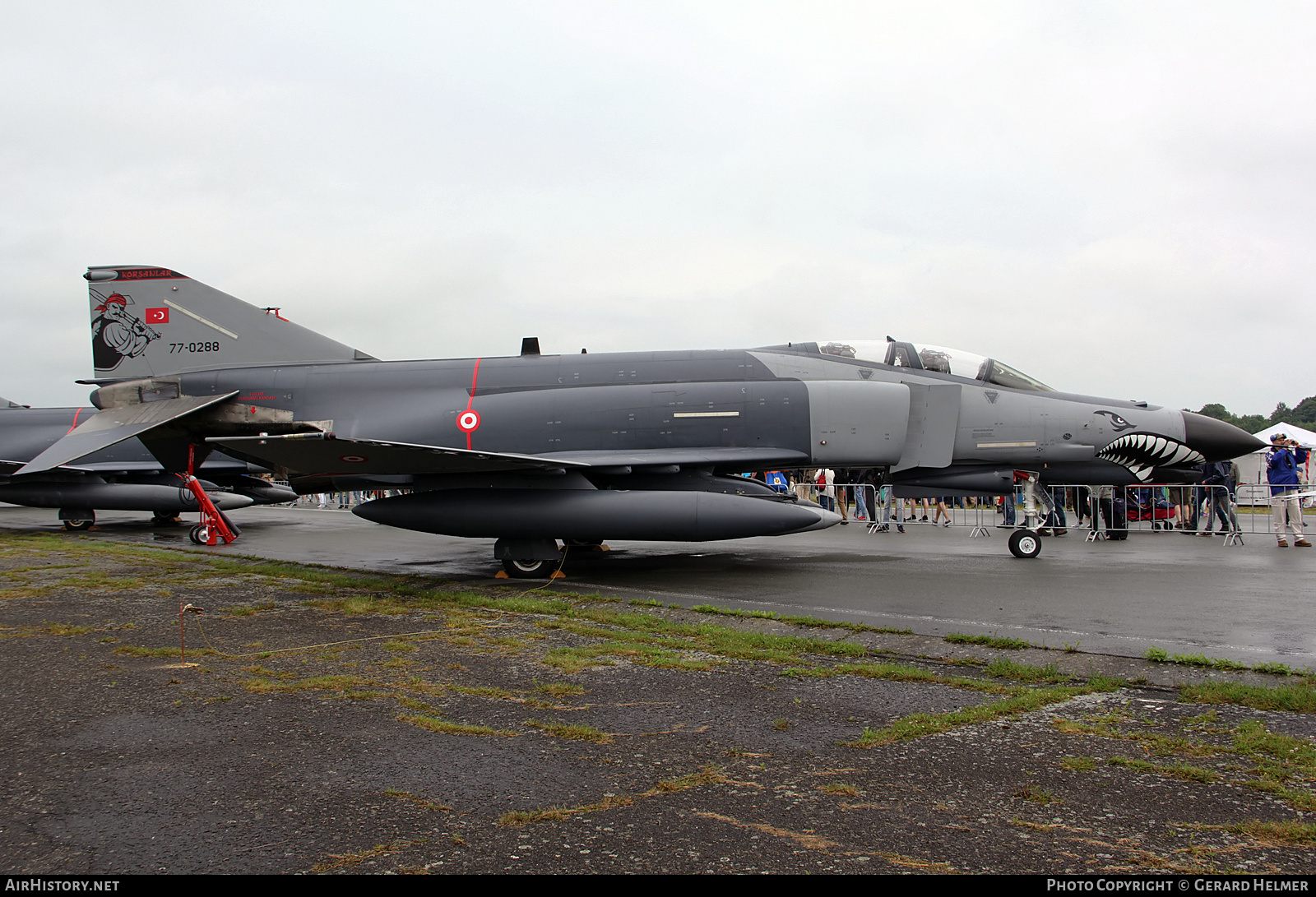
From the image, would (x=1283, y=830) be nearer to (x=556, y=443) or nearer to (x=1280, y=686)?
(x=1280, y=686)

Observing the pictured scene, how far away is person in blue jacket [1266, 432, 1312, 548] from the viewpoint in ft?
41.5

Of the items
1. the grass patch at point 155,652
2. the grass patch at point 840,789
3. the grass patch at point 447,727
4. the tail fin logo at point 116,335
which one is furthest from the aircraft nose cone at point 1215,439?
the tail fin logo at point 116,335

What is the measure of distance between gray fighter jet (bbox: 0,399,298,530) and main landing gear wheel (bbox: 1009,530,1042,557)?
14.2m

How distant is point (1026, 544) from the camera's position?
11070 millimetres

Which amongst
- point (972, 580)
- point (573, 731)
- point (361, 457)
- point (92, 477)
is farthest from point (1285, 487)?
point (92, 477)

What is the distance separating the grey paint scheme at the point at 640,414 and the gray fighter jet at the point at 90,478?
5900 mm

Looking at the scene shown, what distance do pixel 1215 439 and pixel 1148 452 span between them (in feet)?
2.88

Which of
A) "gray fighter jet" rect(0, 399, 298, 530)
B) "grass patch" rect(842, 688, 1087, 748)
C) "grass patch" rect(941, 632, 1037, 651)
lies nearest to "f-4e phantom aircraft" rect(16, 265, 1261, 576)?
"grass patch" rect(941, 632, 1037, 651)

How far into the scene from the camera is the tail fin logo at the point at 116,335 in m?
11.2

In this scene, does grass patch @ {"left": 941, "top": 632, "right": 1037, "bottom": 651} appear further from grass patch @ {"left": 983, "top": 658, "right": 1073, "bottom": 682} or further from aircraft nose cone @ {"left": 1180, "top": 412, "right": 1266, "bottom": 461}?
aircraft nose cone @ {"left": 1180, "top": 412, "right": 1266, "bottom": 461}

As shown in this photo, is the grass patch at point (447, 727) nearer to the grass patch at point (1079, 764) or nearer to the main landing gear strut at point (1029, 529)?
the grass patch at point (1079, 764)

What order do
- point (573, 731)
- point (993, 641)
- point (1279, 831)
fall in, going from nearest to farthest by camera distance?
point (1279, 831) → point (573, 731) → point (993, 641)

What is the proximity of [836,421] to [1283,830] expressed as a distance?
7.75m

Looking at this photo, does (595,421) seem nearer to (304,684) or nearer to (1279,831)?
(304,684)
